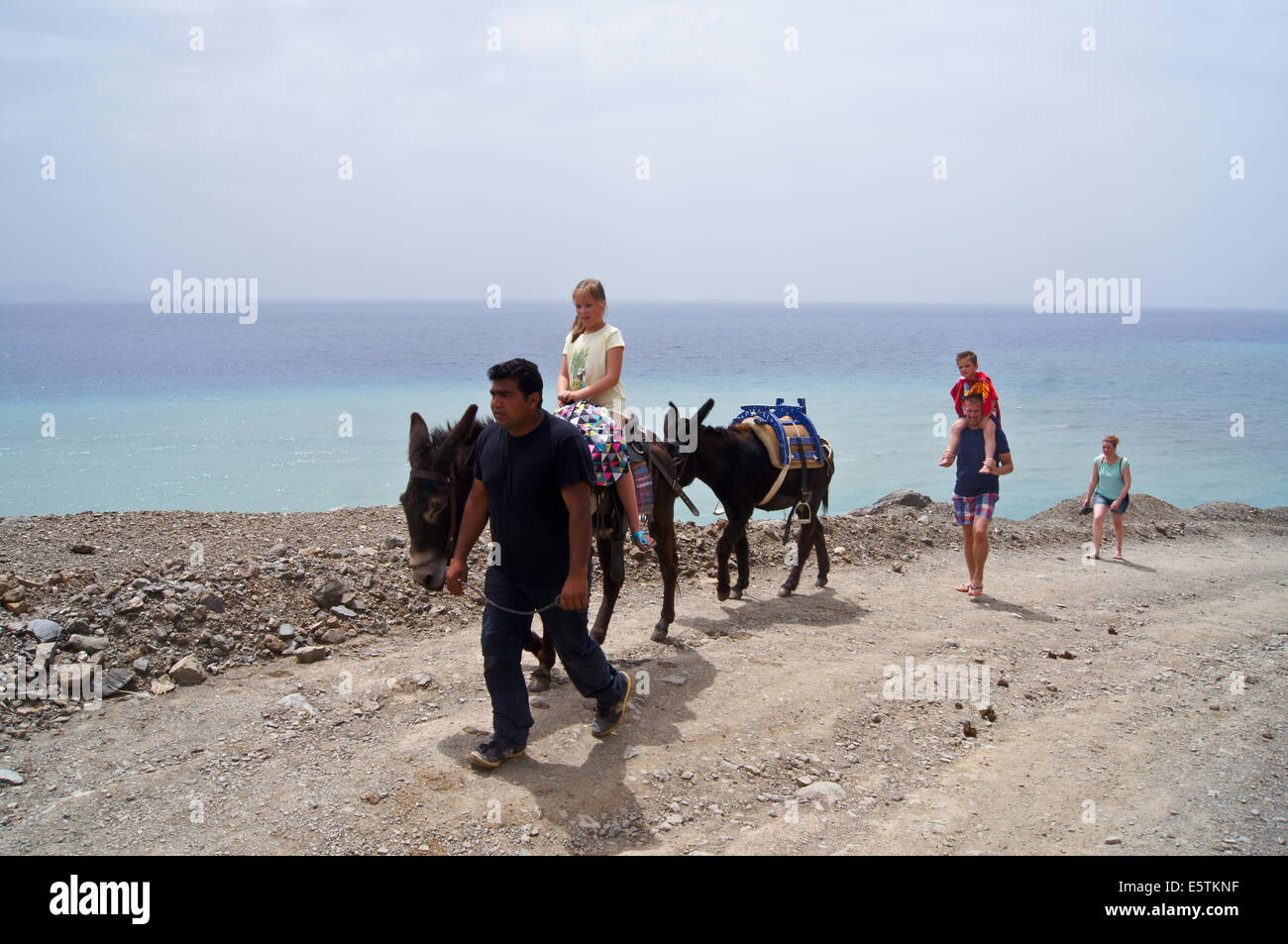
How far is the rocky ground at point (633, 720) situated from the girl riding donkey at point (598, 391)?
162cm

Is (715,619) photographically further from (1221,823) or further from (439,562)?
(1221,823)

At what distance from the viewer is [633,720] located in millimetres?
5734

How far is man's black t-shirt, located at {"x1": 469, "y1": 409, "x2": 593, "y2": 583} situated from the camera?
466cm

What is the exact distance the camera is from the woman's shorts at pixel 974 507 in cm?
924

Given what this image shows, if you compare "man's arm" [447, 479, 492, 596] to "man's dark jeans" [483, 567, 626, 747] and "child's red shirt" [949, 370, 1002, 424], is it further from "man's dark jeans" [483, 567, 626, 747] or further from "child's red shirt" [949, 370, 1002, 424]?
"child's red shirt" [949, 370, 1002, 424]

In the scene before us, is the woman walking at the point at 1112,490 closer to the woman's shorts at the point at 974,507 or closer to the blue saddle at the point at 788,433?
the woman's shorts at the point at 974,507

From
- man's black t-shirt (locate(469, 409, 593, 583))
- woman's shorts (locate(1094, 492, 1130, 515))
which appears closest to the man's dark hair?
man's black t-shirt (locate(469, 409, 593, 583))

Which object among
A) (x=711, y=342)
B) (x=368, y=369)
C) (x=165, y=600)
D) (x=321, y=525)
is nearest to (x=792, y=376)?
(x=368, y=369)

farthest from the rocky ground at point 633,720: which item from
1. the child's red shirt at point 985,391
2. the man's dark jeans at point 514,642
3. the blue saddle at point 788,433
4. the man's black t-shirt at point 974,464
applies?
the child's red shirt at point 985,391

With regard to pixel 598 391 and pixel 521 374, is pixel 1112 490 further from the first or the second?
pixel 521 374

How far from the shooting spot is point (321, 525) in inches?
409

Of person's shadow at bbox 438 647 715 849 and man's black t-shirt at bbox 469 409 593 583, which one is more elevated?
man's black t-shirt at bbox 469 409 593 583

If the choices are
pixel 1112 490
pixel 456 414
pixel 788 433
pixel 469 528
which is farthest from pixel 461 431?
pixel 456 414

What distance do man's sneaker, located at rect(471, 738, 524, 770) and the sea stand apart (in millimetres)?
4993
